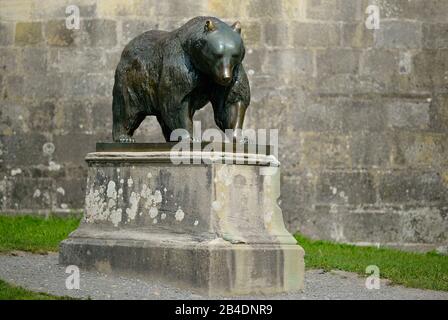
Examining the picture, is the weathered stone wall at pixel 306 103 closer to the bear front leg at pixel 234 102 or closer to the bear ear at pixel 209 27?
the bear front leg at pixel 234 102

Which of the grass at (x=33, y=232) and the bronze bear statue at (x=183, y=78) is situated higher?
the bronze bear statue at (x=183, y=78)

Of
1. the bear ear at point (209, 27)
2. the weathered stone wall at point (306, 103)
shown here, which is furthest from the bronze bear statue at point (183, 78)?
the weathered stone wall at point (306, 103)

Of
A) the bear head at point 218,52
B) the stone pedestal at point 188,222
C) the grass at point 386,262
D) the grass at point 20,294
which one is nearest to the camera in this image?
the grass at point 20,294

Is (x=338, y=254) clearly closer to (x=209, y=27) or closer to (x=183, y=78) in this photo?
(x=183, y=78)

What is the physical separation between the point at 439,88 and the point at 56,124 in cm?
509

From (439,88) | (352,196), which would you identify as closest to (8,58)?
(352,196)

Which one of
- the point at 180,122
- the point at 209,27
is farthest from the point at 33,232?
the point at 209,27

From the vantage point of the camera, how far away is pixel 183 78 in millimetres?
7984

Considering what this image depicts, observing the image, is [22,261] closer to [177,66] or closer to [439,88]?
[177,66]

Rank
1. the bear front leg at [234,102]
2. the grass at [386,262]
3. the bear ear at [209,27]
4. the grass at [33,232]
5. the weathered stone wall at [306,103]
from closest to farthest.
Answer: the bear ear at [209,27] → the bear front leg at [234,102] → the grass at [386,262] → the grass at [33,232] → the weathered stone wall at [306,103]

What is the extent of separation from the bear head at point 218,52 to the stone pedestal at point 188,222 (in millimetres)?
679

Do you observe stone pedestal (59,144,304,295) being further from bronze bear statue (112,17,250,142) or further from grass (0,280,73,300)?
grass (0,280,73,300)

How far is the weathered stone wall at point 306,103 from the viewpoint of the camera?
11906mm
